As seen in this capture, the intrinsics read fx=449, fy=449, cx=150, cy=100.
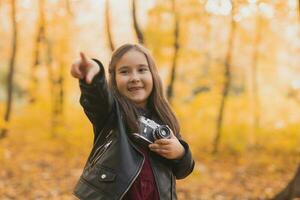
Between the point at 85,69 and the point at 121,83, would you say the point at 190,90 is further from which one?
the point at 85,69

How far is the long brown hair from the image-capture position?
2.08 meters

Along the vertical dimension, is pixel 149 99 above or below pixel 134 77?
below

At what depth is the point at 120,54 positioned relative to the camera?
7.09 feet

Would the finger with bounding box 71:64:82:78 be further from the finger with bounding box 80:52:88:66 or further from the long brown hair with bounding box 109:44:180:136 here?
the long brown hair with bounding box 109:44:180:136

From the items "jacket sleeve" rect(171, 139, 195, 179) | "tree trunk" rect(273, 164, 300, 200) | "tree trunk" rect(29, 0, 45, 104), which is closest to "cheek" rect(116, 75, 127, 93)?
"jacket sleeve" rect(171, 139, 195, 179)

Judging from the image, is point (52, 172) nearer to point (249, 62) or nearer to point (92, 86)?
point (249, 62)

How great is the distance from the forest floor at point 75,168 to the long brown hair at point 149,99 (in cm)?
571

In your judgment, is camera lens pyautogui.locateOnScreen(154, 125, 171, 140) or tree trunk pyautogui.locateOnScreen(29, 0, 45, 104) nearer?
camera lens pyautogui.locateOnScreen(154, 125, 171, 140)

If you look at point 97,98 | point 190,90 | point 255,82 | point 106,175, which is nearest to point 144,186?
point 106,175

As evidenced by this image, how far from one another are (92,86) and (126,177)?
41cm

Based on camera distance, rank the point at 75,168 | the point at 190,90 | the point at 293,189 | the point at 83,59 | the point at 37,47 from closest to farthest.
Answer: the point at 83,59 → the point at 293,189 → the point at 75,168 → the point at 190,90 → the point at 37,47

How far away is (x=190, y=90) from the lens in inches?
475

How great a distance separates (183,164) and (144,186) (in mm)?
257

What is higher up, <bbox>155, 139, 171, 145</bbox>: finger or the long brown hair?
the long brown hair
